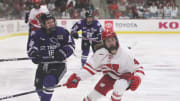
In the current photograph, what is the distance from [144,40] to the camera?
38.4ft

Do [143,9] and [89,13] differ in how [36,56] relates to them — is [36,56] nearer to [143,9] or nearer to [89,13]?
[89,13]

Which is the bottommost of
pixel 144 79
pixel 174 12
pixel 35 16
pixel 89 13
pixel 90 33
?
pixel 144 79

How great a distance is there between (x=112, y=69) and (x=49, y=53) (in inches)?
37.3

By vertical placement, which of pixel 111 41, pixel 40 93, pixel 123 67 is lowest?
pixel 40 93

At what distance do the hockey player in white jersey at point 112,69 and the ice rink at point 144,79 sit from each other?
1.46 metres

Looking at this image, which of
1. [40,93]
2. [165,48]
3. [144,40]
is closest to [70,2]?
[144,40]

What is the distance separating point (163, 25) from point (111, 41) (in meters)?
11.1

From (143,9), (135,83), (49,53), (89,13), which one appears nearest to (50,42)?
(49,53)

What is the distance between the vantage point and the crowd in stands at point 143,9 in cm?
1381

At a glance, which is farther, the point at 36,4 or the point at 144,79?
the point at 36,4

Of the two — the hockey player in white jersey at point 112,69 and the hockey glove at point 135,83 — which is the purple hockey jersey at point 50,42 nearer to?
the hockey player in white jersey at point 112,69

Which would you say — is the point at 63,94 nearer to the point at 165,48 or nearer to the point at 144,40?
the point at 165,48

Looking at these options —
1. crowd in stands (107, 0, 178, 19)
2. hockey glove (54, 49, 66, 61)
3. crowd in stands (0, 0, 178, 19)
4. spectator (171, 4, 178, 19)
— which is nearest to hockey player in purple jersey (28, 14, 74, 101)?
hockey glove (54, 49, 66, 61)

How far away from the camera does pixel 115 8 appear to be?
46.6ft
